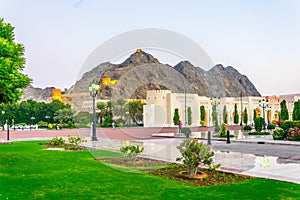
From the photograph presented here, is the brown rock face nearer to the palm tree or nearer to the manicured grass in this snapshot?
the palm tree

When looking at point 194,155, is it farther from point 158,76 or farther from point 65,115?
point 65,115

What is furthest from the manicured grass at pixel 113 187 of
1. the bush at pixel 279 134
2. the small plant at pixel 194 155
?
the bush at pixel 279 134

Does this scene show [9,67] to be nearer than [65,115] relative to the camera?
Yes

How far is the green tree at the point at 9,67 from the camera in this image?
34.7ft

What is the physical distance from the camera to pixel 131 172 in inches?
366

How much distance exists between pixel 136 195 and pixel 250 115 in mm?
62396

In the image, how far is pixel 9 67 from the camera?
35.2 feet

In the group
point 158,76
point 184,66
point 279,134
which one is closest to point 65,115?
point 279,134

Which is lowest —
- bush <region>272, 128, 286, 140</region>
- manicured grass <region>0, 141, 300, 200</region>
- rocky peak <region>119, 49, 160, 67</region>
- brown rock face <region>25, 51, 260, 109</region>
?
manicured grass <region>0, 141, 300, 200</region>

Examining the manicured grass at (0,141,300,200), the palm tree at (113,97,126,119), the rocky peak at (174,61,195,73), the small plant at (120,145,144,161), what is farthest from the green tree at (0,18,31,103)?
the rocky peak at (174,61,195,73)

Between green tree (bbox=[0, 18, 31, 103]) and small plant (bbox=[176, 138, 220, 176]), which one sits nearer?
small plant (bbox=[176, 138, 220, 176])

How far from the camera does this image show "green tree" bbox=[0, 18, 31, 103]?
1056 centimetres

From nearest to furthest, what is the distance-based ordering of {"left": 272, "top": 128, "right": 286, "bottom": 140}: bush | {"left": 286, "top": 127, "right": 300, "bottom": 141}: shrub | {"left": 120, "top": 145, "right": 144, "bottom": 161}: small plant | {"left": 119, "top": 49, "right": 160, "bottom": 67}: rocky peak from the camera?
{"left": 119, "top": 49, "right": 160, "bottom": 67}: rocky peak < {"left": 120, "top": 145, "right": 144, "bottom": 161}: small plant < {"left": 286, "top": 127, "right": 300, "bottom": 141}: shrub < {"left": 272, "top": 128, "right": 286, "bottom": 140}: bush

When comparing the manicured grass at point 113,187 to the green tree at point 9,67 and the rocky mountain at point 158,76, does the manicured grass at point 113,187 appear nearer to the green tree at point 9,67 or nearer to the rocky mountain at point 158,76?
Answer: the rocky mountain at point 158,76
